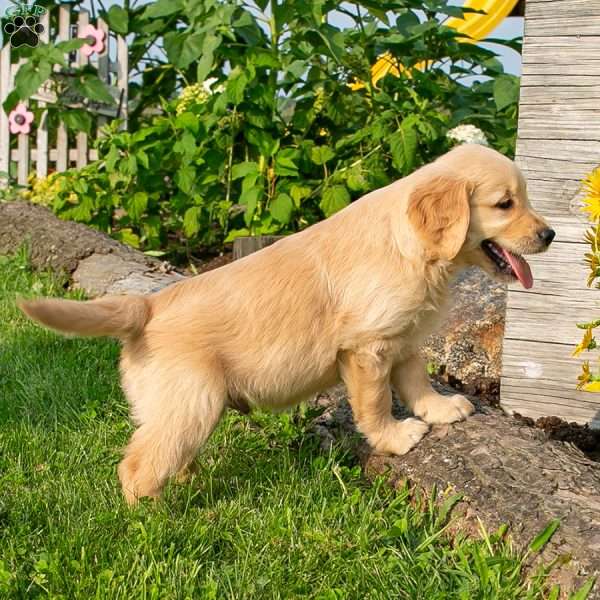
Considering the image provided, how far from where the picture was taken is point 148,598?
280 cm

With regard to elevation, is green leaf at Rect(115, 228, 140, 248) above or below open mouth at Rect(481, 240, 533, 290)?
below

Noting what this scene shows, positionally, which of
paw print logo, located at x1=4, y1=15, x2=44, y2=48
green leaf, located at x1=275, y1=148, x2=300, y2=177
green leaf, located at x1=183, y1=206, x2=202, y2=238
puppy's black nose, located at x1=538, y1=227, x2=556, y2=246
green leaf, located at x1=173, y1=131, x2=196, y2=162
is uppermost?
paw print logo, located at x1=4, y1=15, x2=44, y2=48

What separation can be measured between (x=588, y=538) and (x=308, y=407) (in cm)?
169

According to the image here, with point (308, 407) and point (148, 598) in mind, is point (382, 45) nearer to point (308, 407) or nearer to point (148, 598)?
point (308, 407)

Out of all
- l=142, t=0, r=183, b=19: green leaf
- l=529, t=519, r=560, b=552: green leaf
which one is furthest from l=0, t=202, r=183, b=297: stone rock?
l=529, t=519, r=560, b=552: green leaf

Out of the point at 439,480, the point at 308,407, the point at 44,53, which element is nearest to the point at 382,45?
the point at 44,53

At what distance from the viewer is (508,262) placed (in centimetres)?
354

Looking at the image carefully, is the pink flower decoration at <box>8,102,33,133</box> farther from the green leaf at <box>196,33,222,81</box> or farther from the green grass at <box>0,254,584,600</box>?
the green grass at <box>0,254,584,600</box>

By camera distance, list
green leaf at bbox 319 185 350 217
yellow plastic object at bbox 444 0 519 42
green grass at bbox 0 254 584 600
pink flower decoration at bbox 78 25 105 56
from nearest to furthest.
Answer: green grass at bbox 0 254 584 600 → green leaf at bbox 319 185 350 217 → pink flower decoration at bbox 78 25 105 56 → yellow plastic object at bbox 444 0 519 42

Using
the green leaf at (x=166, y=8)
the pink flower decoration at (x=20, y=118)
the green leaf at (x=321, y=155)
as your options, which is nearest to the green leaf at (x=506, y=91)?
the green leaf at (x=321, y=155)

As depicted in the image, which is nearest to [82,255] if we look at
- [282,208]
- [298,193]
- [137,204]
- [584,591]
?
[137,204]

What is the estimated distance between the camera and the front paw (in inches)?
151

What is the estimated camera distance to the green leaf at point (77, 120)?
868 centimetres

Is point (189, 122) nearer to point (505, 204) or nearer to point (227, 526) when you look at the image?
point (505, 204)
